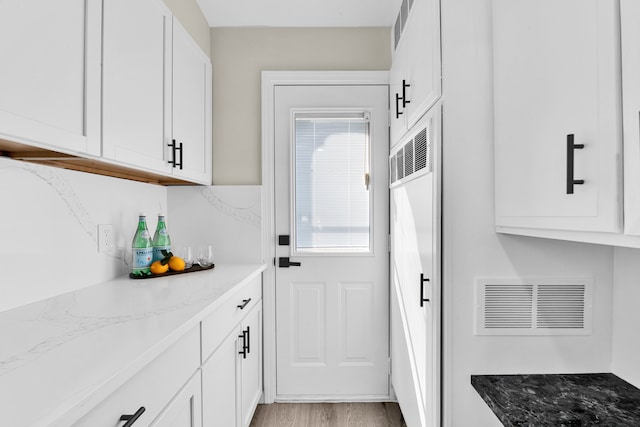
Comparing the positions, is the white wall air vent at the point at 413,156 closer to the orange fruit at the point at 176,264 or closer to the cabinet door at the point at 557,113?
the cabinet door at the point at 557,113

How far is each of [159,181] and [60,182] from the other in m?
0.77

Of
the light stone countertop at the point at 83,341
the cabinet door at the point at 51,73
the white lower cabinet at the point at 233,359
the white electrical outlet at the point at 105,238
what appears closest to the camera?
the light stone countertop at the point at 83,341

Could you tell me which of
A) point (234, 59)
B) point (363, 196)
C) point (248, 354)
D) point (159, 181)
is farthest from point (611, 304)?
point (234, 59)

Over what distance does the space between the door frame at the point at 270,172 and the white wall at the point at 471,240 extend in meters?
1.16

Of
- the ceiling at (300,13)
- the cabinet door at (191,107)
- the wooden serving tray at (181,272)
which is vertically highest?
the ceiling at (300,13)

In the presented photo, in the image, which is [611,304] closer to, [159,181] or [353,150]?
[353,150]


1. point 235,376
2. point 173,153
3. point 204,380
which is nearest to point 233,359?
point 235,376

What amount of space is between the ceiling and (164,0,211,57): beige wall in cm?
6

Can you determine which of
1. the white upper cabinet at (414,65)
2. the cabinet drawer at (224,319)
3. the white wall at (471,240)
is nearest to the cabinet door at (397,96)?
the white upper cabinet at (414,65)

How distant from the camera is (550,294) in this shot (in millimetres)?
1328

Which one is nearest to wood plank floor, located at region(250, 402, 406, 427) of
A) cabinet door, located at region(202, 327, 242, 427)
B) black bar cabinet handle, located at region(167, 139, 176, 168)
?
cabinet door, located at region(202, 327, 242, 427)

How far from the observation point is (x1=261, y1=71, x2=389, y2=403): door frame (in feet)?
8.18

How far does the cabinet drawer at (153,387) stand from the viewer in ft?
2.57

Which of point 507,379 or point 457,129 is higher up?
point 457,129
